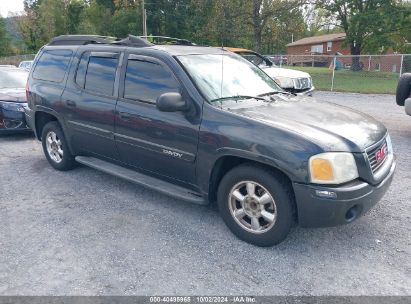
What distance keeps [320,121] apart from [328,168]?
635 millimetres

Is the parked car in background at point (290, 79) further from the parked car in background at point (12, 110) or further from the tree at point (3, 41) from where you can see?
the tree at point (3, 41)

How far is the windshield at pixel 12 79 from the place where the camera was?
8.35 meters

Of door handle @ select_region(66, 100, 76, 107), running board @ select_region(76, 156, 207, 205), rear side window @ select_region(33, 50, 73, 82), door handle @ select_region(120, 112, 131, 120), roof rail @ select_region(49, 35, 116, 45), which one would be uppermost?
roof rail @ select_region(49, 35, 116, 45)

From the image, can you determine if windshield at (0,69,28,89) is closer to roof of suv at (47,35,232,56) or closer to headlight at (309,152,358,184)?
roof of suv at (47,35,232,56)

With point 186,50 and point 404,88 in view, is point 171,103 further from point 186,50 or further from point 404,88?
point 404,88

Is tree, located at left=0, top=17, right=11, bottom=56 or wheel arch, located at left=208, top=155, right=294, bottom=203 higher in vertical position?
tree, located at left=0, top=17, right=11, bottom=56

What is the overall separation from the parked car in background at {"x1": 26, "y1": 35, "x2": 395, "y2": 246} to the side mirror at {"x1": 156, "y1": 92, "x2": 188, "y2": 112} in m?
0.01

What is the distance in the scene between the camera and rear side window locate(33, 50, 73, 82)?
5098mm

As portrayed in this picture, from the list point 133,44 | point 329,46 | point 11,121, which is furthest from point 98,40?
point 329,46

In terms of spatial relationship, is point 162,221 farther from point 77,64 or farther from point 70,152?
point 77,64

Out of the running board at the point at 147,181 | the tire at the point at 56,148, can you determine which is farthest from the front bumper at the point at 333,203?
the tire at the point at 56,148

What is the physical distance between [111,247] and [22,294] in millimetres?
850

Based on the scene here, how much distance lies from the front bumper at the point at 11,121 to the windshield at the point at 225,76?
4.99m

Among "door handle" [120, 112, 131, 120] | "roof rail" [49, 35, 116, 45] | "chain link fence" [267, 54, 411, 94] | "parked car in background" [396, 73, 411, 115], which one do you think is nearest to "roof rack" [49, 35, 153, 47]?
"roof rail" [49, 35, 116, 45]
